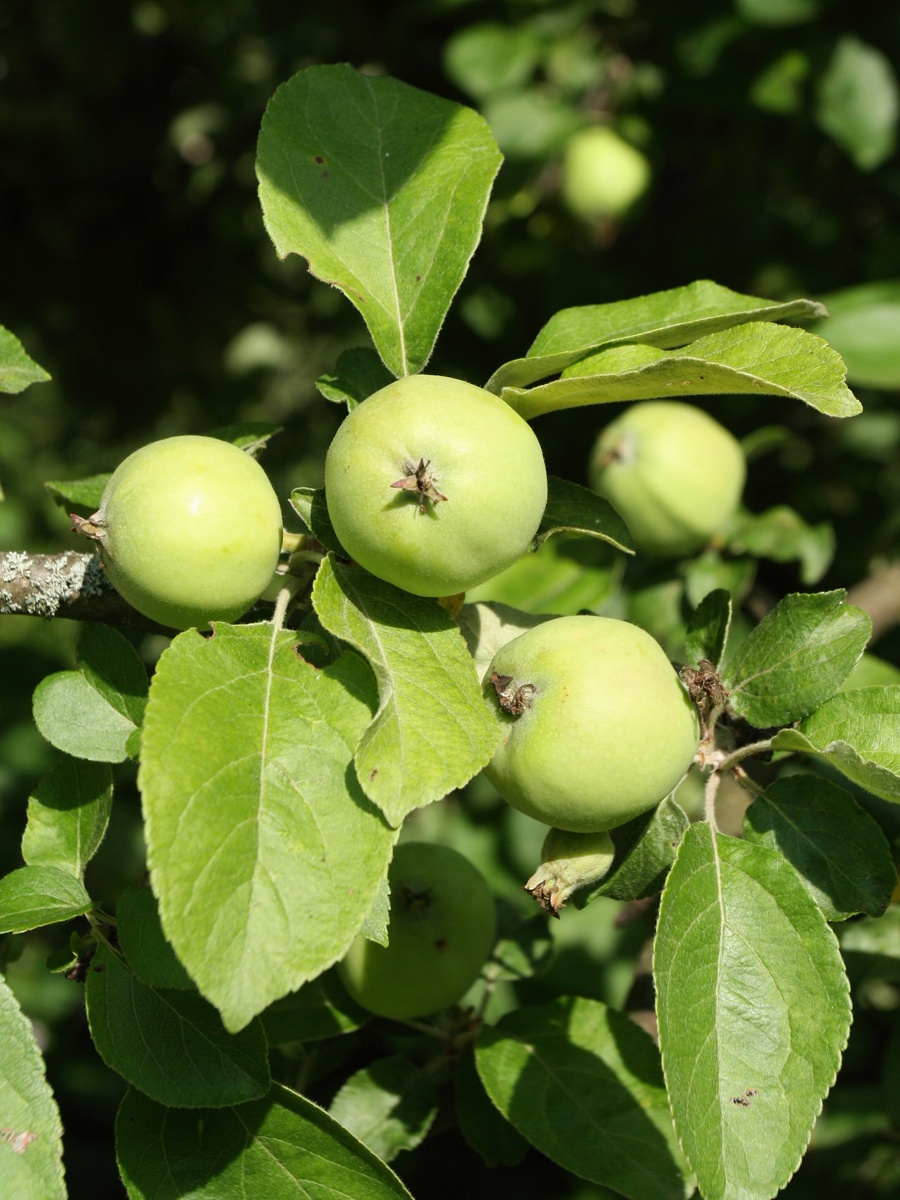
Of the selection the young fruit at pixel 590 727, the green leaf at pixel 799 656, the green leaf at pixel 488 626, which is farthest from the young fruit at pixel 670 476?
the young fruit at pixel 590 727

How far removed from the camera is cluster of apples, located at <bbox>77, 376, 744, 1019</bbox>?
117 cm

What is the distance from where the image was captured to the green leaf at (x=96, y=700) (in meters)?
1.39

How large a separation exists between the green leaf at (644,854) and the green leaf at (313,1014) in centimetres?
56

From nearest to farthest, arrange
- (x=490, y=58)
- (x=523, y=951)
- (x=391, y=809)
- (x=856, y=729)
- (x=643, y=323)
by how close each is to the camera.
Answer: (x=391, y=809), (x=856, y=729), (x=643, y=323), (x=523, y=951), (x=490, y=58)

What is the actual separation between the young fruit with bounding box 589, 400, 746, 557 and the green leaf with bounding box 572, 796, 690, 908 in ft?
3.76

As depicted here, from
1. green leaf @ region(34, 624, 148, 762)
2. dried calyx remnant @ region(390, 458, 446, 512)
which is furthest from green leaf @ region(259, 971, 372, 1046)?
dried calyx remnant @ region(390, 458, 446, 512)

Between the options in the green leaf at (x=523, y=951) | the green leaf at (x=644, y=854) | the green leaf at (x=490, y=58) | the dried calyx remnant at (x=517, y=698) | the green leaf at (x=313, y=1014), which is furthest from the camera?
the green leaf at (x=490, y=58)

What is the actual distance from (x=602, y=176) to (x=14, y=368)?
2.17 meters

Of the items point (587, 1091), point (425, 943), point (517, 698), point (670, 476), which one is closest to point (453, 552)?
point (517, 698)

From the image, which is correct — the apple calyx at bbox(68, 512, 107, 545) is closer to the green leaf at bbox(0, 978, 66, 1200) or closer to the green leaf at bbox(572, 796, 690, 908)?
the green leaf at bbox(0, 978, 66, 1200)

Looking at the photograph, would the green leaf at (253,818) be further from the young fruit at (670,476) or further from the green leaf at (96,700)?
the young fruit at (670,476)

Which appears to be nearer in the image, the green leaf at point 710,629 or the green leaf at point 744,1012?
the green leaf at point 744,1012

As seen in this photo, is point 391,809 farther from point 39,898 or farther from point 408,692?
point 39,898

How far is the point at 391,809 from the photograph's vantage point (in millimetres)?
1069
